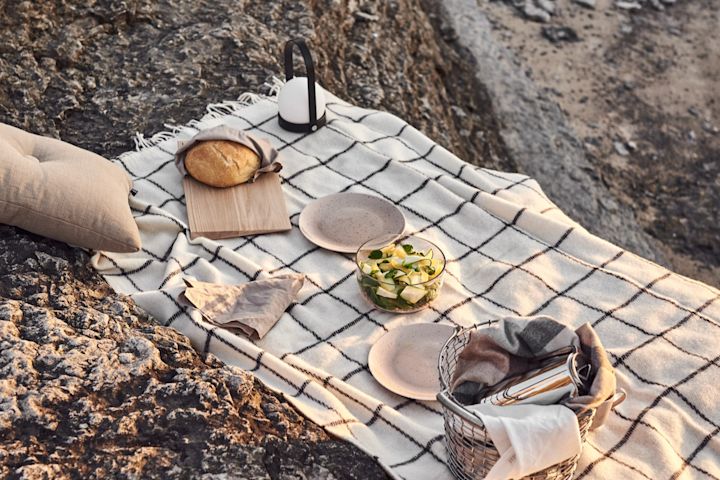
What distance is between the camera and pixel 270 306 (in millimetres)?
2271

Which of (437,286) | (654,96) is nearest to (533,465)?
(437,286)

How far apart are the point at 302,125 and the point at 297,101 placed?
0.09 metres

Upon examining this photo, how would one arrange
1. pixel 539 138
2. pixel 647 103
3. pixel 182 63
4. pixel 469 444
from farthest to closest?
pixel 647 103, pixel 539 138, pixel 182 63, pixel 469 444

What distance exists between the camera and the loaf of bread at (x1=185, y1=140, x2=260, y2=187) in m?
2.71

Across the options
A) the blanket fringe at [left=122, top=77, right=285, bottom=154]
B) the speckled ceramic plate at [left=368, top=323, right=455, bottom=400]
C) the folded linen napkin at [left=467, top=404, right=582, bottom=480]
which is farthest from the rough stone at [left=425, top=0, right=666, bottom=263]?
the folded linen napkin at [left=467, top=404, right=582, bottom=480]

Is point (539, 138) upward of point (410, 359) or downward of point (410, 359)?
downward

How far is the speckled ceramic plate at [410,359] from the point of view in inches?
81.4

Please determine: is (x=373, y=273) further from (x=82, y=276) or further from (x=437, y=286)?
(x=82, y=276)

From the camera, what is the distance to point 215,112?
10.5 ft

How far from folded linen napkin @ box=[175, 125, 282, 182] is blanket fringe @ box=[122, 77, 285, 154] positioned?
0.25 meters

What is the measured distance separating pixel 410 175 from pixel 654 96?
2.64m

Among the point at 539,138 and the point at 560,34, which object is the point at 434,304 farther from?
the point at 560,34

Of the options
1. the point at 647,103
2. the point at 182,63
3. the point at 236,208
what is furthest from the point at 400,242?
the point at 647,103

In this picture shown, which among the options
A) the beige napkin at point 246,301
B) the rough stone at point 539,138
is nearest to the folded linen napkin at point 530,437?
the beige napkin at point 246,301
